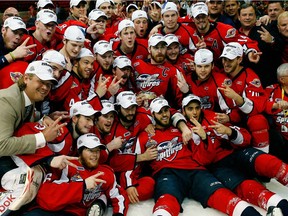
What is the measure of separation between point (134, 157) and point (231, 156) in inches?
43.9

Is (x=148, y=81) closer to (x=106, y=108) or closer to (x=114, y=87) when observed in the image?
(x=114, y=87)

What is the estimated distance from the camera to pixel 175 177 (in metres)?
4.05

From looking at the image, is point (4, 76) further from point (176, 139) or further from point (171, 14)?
point (171, 14)

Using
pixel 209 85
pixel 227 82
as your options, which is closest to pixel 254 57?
pixel 227 82

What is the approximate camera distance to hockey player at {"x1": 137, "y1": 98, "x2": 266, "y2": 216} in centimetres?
361

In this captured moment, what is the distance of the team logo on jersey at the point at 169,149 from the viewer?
4.22m

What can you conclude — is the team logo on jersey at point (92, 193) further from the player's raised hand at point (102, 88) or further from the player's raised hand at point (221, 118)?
the player's raised hand at point (221, 118)

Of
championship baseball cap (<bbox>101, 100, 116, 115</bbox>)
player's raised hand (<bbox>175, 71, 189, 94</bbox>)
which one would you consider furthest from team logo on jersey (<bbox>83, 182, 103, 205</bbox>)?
player's raised hand (<bbox>175, 71, 189, 94</bbox>)

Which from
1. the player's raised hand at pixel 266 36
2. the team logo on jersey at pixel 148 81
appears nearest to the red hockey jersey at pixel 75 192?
the team logo on jersey at pixel 148 81

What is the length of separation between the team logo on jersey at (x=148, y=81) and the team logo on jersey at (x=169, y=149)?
3.19 feet

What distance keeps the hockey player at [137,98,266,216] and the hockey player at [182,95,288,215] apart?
0.58 feet

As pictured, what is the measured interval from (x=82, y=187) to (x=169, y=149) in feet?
4.05

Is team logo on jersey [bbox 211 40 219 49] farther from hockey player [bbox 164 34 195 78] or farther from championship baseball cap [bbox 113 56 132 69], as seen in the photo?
championship baseball cap [bbox 113 56 132 69]

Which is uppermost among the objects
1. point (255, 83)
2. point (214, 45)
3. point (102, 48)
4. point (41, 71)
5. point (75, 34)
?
point (41, 71)
